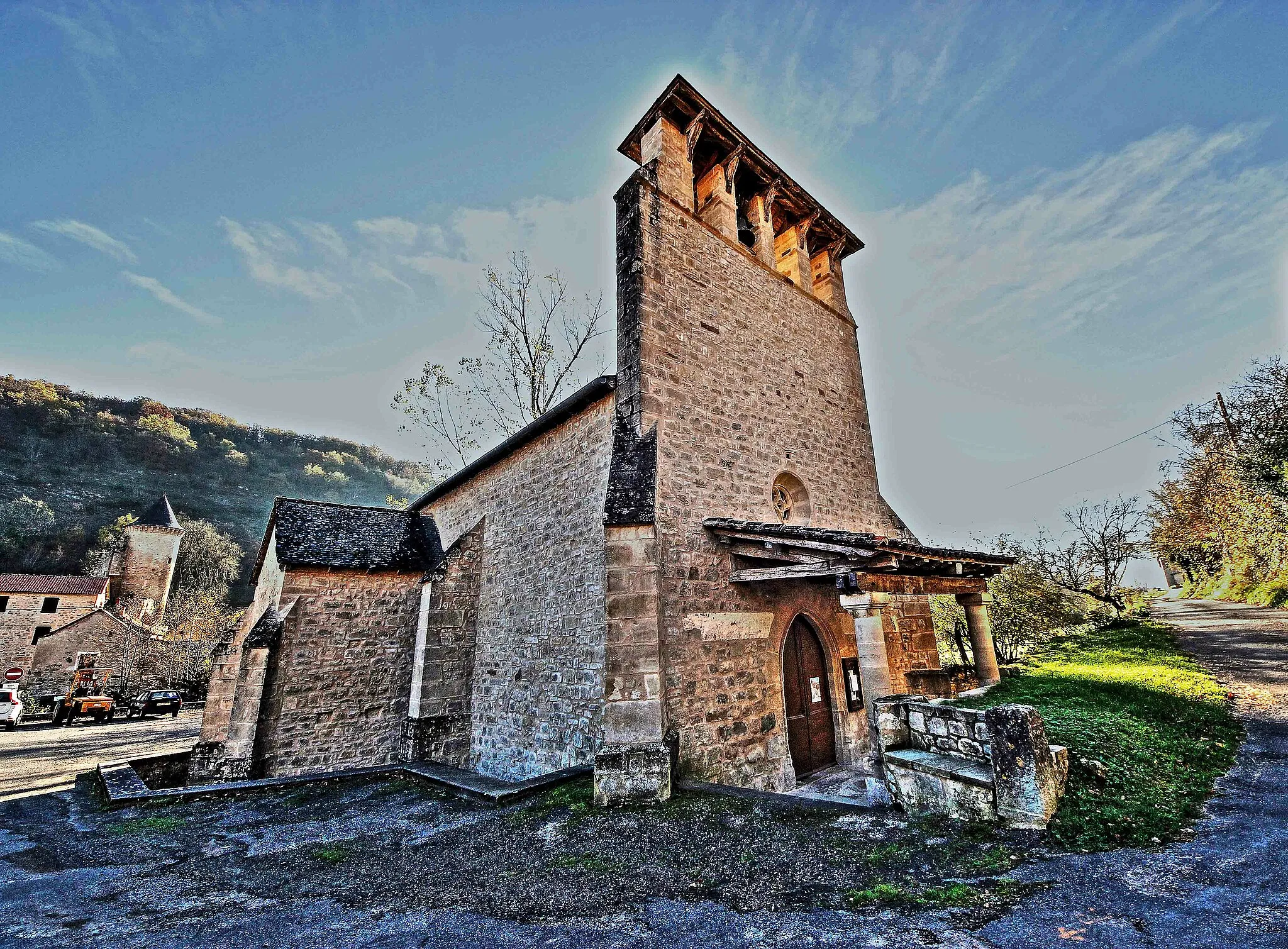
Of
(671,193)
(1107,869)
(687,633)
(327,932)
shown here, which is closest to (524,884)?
(327,932)

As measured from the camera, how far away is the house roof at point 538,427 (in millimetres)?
8023

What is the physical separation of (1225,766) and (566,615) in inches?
296

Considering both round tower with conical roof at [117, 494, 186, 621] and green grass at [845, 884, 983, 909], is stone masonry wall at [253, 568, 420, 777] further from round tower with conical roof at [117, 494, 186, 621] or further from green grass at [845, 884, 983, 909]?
round tower with conical roof at [117, 494, 186, 621]

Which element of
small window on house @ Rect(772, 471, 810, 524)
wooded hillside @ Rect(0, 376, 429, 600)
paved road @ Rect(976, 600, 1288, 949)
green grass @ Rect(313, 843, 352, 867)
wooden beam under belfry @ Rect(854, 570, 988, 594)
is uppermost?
wooded hillside @ Rect(0, 376, 429, 600)

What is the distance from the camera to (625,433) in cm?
727

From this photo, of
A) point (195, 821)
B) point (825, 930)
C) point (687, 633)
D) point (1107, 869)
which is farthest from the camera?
point (687, 633)

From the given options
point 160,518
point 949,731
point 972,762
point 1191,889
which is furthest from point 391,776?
point 160,518

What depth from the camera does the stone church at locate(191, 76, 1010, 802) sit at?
6375 mm

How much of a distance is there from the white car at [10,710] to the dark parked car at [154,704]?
3.07m

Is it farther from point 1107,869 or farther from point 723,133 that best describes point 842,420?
point 1107,869

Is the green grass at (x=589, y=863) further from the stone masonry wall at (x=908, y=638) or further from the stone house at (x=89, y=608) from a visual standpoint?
the stone house at (x=89, y=608)

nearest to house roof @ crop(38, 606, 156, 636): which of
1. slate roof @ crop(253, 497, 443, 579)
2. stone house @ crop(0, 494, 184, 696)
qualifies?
stone house @ crop(0, 494, 184, 696)

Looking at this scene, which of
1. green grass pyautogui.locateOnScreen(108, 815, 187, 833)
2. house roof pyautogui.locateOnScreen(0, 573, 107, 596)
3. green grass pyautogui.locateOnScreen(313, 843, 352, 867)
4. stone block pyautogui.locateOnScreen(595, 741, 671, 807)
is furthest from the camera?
house roof pyautogui.locateOnScreen(0, 573, 107, 596)

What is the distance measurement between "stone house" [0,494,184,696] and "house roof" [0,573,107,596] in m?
0.03
